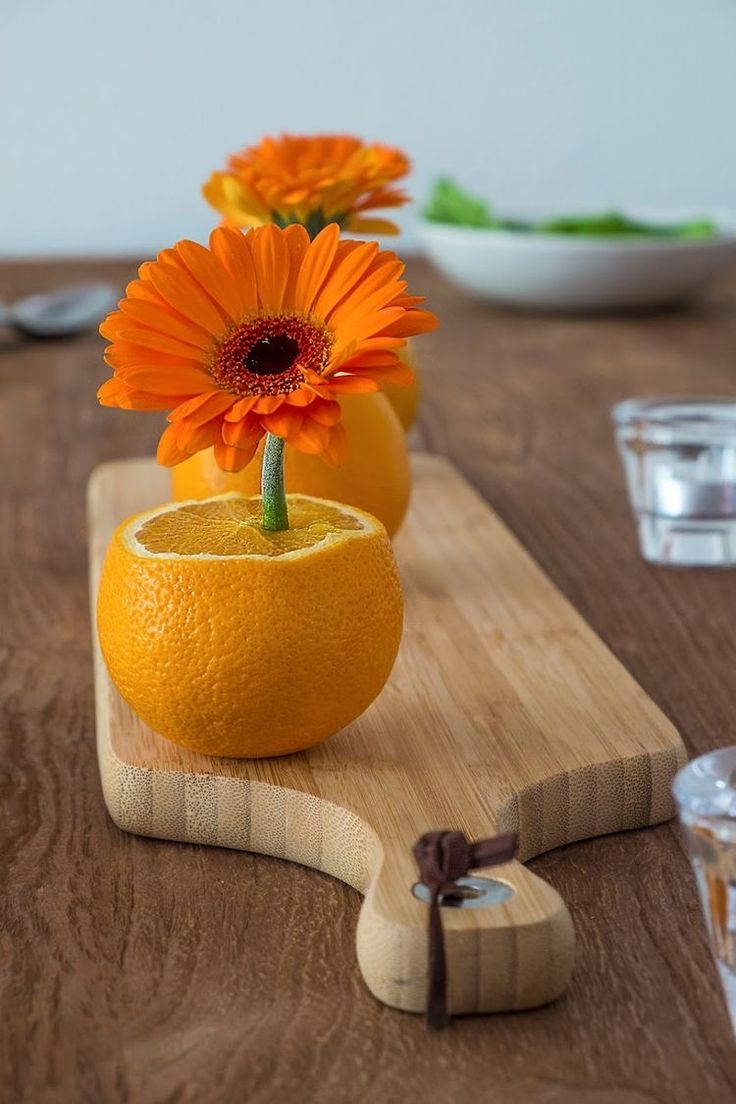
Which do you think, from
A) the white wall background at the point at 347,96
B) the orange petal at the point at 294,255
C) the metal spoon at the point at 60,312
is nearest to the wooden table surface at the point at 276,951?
the orange petal at the point at 294,255

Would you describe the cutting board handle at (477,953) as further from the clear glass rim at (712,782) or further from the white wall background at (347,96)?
the white wall background at (347,96)

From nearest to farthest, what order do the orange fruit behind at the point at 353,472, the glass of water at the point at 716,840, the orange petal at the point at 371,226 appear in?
the glass of water at the point at 716,840 < the orange fruit behind at the point at 353,472 < the orange petal at the point at 371,226

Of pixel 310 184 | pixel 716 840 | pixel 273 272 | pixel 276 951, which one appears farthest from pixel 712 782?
pixel 310 184

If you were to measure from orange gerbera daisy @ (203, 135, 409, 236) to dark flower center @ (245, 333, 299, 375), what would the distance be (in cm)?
28

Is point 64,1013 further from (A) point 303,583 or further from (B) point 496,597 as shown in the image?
(B) point 496,597

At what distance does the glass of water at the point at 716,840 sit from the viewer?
1.33 feet

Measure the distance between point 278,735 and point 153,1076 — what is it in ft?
0.55

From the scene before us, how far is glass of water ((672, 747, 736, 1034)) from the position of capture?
1.33ft

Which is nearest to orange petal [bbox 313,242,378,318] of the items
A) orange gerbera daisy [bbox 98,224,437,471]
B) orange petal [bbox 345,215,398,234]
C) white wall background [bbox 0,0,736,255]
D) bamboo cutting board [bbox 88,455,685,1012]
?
orange gerbera daisy [bbox 98,224,437,471]

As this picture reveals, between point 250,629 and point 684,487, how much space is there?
0.44 metres

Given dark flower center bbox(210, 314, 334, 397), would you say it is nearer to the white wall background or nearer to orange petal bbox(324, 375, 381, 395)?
orange petal bbox(324, 375, 381, 395)

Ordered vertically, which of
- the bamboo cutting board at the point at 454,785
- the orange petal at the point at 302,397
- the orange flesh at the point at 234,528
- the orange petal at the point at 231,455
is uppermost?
the orange petal at the point at 302,397

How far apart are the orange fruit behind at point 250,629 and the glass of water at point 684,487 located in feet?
1.24

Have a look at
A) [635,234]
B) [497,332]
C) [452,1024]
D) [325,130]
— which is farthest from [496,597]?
[325,130]
